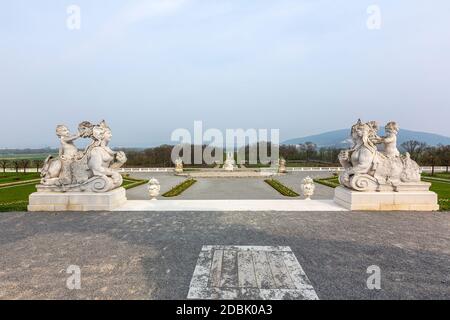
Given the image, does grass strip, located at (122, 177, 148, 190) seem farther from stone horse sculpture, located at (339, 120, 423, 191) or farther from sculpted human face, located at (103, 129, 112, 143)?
stone horse sculpture, located at (339, 120, 423, 191)

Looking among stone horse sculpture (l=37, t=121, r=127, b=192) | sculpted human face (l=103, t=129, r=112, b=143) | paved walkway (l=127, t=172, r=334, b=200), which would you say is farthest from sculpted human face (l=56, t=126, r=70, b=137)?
paved walkway (l=127, t=172, r=334, b=200)

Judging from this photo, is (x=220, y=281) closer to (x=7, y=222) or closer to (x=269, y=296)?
(x=269, y=296)

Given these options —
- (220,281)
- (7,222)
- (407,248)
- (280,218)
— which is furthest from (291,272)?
(7,222)

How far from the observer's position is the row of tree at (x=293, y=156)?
42.2m

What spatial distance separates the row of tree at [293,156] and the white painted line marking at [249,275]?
3827 centimetres

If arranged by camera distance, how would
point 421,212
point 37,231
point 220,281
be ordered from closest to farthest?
point 220,281 < point 37,231 < point 421,212

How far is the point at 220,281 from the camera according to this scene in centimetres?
353

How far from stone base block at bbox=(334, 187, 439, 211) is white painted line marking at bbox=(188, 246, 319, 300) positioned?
388cm

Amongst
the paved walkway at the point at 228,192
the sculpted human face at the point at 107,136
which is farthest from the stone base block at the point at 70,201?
the paved walkway at the point at 228,192

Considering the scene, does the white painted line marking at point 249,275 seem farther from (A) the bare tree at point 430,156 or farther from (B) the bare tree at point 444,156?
(A) the bare tree at point 430,156

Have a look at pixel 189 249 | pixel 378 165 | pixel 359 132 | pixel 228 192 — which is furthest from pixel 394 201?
pixel 228 192

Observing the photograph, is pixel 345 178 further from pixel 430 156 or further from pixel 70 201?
pixel 430 156

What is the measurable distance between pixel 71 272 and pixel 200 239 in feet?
7.19
